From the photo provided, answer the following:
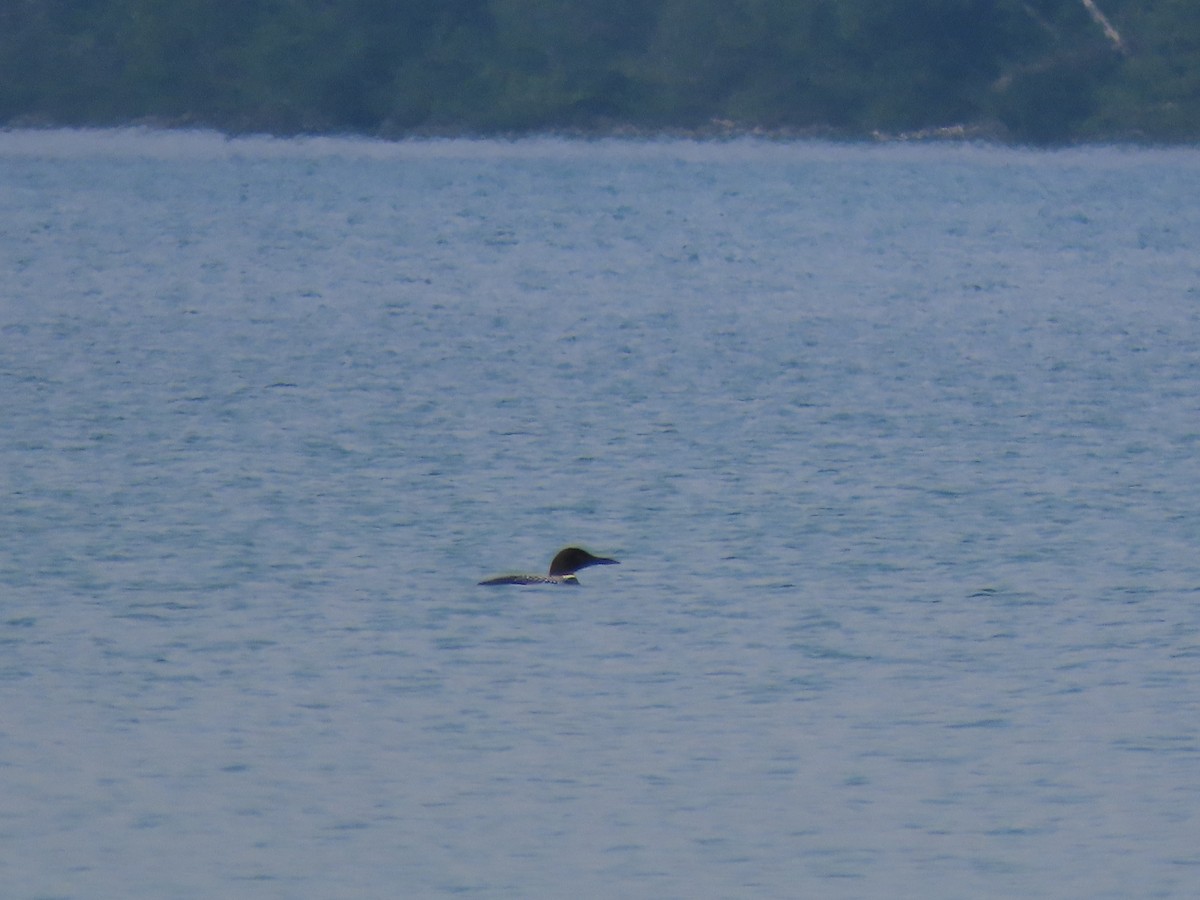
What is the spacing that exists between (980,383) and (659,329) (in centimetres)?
908

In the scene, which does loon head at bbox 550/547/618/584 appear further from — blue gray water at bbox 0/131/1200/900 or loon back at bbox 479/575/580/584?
blue gray water at bbox 0/131/1200/900

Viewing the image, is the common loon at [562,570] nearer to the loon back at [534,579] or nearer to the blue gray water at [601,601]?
the loon back at [534,579]

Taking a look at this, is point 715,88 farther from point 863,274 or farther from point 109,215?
point 863,274

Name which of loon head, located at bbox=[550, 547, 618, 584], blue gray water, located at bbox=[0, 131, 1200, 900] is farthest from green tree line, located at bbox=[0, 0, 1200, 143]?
loon head, located at bbox=[550, 547, 618, 584]

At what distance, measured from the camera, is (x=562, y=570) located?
17.1 m

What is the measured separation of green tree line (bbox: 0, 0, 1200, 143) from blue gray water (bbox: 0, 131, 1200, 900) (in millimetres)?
50778

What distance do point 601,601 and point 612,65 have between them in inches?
3143

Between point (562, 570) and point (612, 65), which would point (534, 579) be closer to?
point (562, 570)

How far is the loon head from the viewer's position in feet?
55.9

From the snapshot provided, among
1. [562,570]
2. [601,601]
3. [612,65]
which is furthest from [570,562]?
[612,65]

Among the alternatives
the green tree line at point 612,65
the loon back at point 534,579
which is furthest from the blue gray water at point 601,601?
the green tree line at point 612,65

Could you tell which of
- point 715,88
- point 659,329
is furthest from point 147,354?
point 715,88

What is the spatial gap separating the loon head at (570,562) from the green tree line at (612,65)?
76728mm

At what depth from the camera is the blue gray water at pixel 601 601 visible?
11445 millimetres
